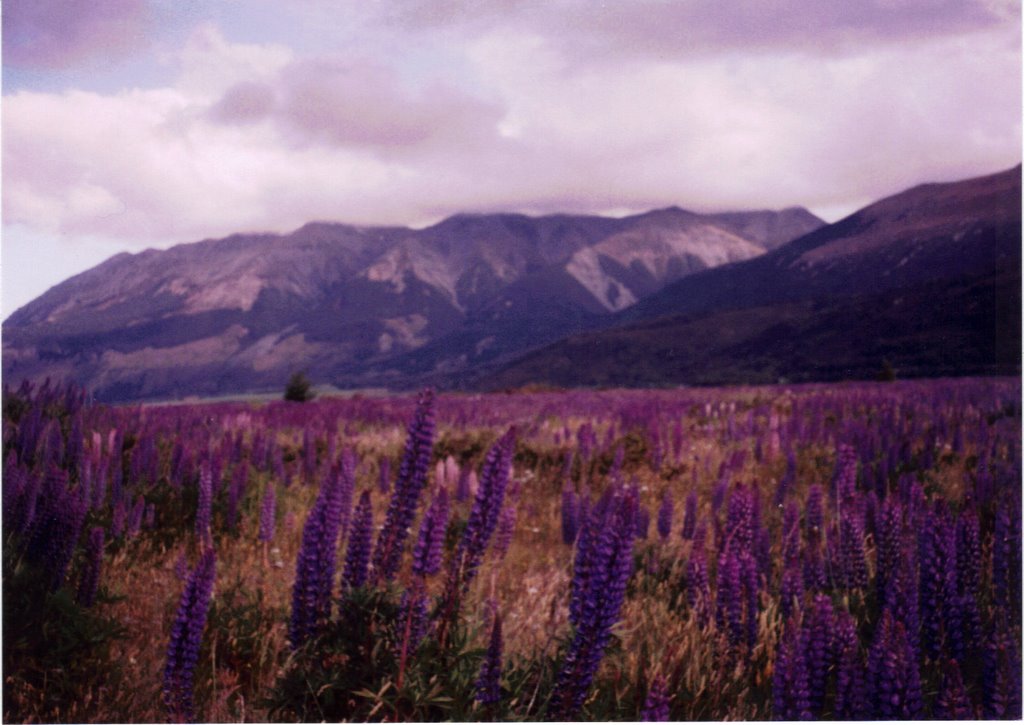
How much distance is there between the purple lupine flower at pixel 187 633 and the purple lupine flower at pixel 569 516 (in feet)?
7.92

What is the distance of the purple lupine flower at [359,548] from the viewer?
85.8 inches

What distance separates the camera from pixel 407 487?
7.04 feet

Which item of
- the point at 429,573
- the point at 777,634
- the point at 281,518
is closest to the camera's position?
the point at 429,573

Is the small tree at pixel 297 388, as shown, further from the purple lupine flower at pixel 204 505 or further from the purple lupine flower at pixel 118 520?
the purple lupine flower at pixel 204 505

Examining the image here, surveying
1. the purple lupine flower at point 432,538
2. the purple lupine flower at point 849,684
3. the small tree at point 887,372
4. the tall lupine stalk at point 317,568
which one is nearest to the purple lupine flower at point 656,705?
the purple lupine flower at point 849,684

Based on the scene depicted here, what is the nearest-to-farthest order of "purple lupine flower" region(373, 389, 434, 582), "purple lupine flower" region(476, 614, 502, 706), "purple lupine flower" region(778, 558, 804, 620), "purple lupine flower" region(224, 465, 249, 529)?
1. "purple lupine flower" region(476, 614, 502, 706)
2. "purple lupine flower" region(373, 389, 434, 582)
3. "purple lupine flower" region(778, 558, 804, 620)
4. "purple lupine flower" region(224, 465, 249, 529)

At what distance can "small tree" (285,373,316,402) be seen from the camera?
16.9m

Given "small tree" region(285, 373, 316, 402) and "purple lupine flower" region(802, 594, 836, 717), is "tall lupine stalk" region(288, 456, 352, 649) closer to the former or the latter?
"purple lupine flower" region(802, 594, 836, 717)

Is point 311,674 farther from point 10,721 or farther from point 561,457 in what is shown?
point 561,457

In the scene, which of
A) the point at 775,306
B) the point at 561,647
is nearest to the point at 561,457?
the point at 561,647

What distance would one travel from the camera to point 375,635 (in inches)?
83.5

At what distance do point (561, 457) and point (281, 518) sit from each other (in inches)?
127

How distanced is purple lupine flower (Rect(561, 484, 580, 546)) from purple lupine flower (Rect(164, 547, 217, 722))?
2414 mm

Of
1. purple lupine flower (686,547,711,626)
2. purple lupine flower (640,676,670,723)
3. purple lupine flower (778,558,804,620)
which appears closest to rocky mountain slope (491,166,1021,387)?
purple lupine flower (778,558,804,620)
